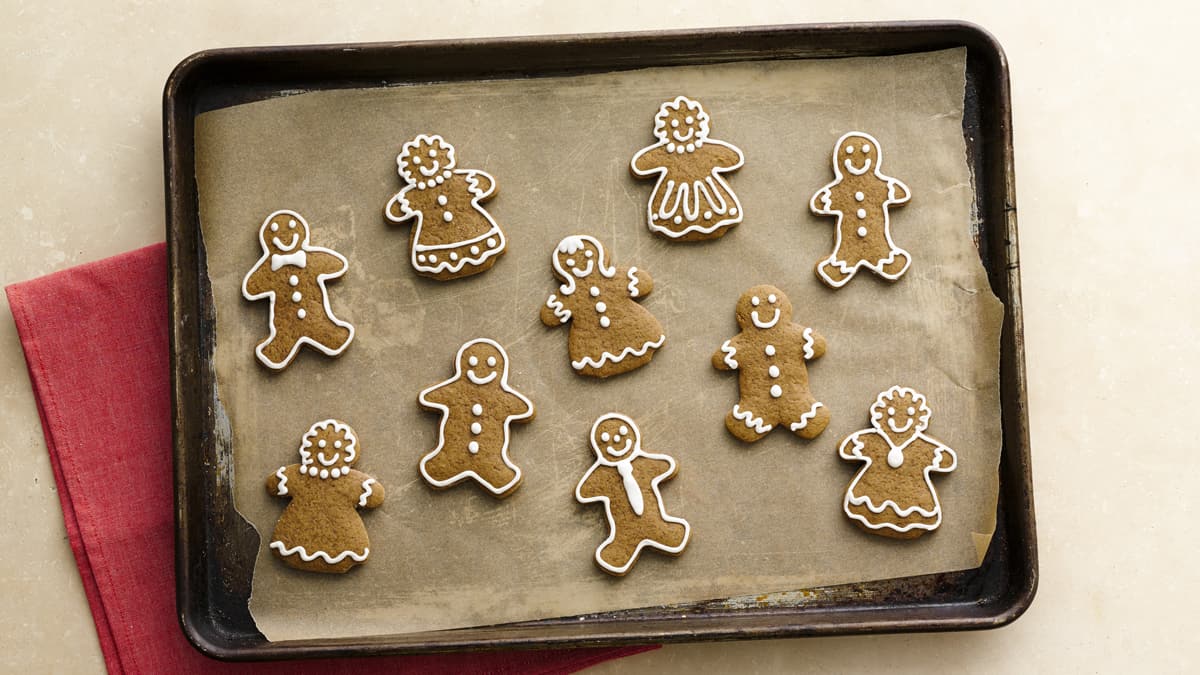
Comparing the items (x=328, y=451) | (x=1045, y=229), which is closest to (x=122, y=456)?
(x=328, y=451)

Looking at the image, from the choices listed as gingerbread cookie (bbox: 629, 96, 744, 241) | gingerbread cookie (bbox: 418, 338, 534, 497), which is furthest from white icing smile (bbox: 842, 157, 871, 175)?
gingerbread cookie (bbox: 418, 338, 534, 497)

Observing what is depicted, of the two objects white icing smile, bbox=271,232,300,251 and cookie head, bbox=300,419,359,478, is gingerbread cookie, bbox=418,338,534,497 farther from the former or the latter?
white icing smile, bbox=271,232,300,251

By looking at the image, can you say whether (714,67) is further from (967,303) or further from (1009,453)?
(1009,453)

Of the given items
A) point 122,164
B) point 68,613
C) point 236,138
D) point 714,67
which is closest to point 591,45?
point 714,67

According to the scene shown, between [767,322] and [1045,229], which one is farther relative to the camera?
[1045,229]

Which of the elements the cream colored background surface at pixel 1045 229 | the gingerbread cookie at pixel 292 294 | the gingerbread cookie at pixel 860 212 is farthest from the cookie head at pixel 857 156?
the gingerbread cookie at pixel 292 294

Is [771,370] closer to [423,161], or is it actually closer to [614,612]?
[614,612]

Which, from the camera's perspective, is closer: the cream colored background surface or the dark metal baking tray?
the dark metal baking tray
